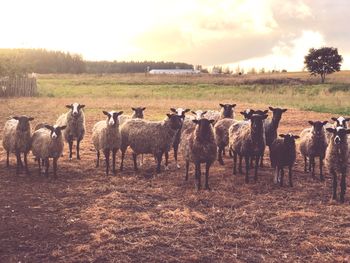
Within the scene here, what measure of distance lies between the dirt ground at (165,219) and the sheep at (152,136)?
2.29ft

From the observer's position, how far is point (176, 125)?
44.7ft

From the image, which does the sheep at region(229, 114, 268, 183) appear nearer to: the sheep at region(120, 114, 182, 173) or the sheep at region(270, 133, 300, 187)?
the sheep at region(270, 133, 300, 187)

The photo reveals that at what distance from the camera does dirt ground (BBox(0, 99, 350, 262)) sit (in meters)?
7.86

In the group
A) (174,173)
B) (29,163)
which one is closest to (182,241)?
(174,173)

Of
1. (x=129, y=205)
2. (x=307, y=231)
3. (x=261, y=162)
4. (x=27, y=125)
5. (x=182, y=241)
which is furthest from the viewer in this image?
(x=261, y=162)

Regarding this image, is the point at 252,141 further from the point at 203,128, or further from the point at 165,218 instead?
the point at 165,218

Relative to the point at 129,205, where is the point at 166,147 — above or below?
above

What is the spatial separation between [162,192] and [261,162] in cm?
442

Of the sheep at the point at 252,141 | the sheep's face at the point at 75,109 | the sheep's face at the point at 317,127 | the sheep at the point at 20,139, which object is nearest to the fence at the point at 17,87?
the sheep's face at the point at 75,109

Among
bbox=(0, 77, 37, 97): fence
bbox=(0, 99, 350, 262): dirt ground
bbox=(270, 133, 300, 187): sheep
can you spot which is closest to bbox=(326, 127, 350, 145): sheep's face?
bbox=(0, 99, 350, 262): dirt ground

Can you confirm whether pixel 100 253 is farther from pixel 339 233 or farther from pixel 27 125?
pixel 27 125

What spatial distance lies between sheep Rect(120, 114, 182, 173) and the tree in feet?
241

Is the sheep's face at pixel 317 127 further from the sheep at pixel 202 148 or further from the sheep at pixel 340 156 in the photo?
the sheep at pixel 202 148

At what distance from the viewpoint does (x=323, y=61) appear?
3228 inches
